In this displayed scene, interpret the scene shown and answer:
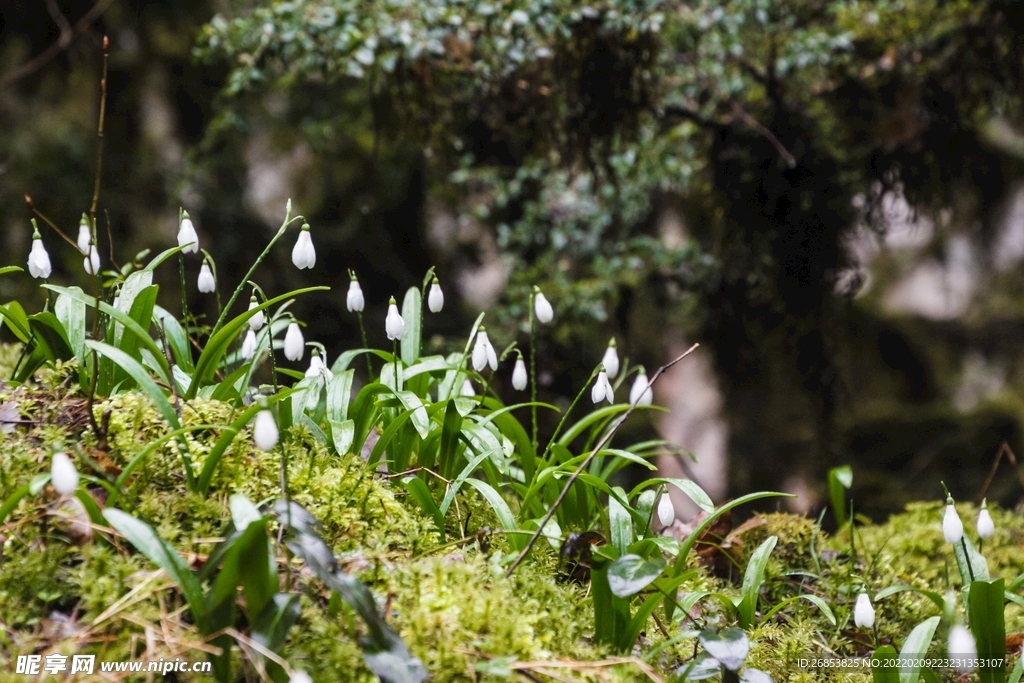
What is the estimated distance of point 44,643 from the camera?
1.24 metres

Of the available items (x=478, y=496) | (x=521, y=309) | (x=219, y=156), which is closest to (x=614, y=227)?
(x=521, y=309)

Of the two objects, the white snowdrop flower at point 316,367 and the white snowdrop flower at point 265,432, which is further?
the white snowdrop flower at point 316,367

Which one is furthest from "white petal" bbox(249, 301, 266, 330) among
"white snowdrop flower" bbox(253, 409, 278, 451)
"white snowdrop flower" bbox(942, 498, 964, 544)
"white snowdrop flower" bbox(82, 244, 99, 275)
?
"white snowdrop flower" bbox(942, 498, 964, 544)

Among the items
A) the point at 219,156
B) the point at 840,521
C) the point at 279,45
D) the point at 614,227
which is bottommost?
the point at 840,521

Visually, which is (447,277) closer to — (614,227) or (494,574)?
(614,227)

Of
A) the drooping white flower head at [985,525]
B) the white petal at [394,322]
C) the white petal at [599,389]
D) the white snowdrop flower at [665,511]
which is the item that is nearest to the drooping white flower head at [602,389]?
the white petal at [599,389]

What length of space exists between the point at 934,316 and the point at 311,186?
16.1 ft

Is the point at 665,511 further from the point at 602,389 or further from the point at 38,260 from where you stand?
the point at 38,260

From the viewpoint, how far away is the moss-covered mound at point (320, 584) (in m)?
1.25

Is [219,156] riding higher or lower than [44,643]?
higher

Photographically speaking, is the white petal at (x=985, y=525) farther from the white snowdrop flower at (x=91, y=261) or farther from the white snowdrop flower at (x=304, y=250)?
the white snowdrop flower at (x=91, y=261)

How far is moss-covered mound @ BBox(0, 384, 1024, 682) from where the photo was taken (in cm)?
125

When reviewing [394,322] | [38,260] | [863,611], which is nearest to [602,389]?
[394,322]

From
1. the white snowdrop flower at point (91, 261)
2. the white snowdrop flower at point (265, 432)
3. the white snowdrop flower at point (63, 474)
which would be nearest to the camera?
the white snowdrop flower at point (63, 474)
